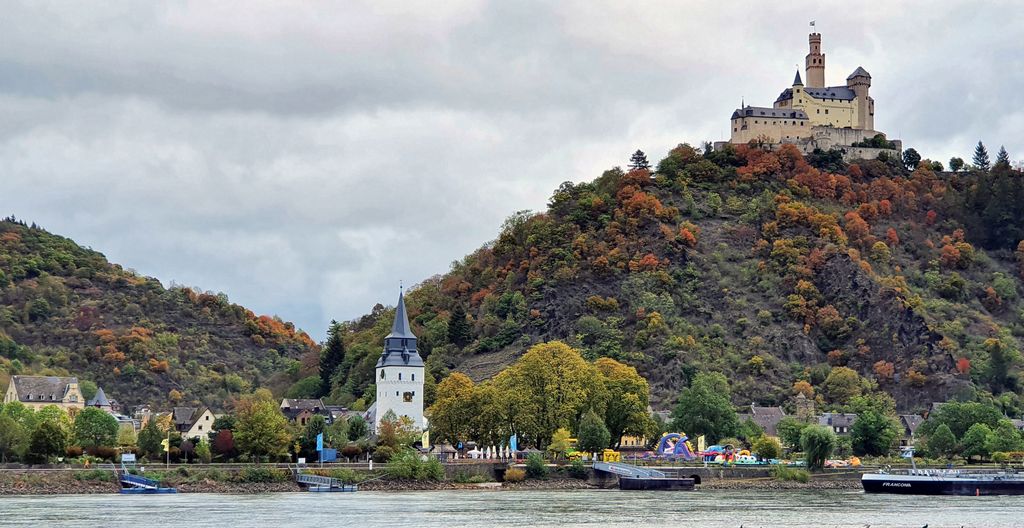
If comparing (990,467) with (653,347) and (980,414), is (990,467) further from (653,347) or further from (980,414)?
(653,347)

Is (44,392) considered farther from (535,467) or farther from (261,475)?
(535,467)

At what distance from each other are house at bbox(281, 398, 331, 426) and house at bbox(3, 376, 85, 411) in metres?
22.7

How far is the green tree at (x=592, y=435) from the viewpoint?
13238cm

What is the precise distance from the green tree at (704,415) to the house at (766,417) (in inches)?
323

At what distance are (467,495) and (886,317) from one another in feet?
269

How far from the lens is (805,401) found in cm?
16375

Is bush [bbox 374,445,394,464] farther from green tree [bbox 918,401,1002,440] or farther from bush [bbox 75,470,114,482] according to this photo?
green tree [bbox 918,401,1002,440]

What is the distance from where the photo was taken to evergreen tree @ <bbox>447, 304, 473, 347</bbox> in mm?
193375

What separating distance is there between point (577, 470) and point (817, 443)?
19.6 m

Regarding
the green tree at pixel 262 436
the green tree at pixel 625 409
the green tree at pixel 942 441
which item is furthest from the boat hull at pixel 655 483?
the green tree at pixel 262 436

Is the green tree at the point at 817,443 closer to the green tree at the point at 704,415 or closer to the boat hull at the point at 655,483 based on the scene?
the boat hull at the point at 655,483

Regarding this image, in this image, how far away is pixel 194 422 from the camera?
16525 centimetres

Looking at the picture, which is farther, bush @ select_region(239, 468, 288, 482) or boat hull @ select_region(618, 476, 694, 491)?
boat hull @ select_region(618, 476, 694, 491)

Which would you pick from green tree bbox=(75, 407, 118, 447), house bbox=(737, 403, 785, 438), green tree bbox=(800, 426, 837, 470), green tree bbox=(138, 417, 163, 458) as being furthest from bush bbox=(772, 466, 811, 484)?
green tree bbox=(75, 407, 118, 447)
